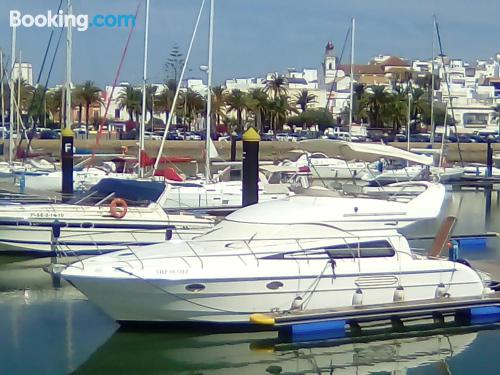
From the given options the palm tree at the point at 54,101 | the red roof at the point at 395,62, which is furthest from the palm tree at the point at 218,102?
the red roof at the point at 395,62

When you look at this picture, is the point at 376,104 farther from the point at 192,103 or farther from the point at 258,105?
the point at 192,103

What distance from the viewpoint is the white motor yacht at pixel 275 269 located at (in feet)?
47.0

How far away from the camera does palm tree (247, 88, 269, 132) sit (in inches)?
3642

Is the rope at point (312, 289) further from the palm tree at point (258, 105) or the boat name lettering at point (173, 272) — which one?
the palm tree at point (258, 105)

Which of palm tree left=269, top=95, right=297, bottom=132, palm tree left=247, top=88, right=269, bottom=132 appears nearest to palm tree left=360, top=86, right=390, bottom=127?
palm tree left=269, top=95, right=297, bottom=132

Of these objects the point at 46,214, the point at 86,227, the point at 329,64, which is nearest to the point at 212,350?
the point at 86,227

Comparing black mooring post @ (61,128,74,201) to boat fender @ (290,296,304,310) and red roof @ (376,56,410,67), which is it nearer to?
boat fender @ (290,296,304,310)

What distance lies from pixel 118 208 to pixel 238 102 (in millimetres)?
71575

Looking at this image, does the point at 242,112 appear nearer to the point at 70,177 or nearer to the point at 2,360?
the point at 70,177

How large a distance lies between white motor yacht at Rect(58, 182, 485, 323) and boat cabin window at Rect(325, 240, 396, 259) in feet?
0.06

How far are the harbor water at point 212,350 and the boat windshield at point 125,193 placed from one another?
648 cm

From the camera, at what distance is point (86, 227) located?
70.1 ft

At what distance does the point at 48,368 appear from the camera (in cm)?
1366


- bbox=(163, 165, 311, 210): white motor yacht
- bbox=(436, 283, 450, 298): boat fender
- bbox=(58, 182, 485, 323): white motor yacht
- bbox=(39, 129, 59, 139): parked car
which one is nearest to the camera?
bbox=(58, 182, 485, 323): white motor yacht
